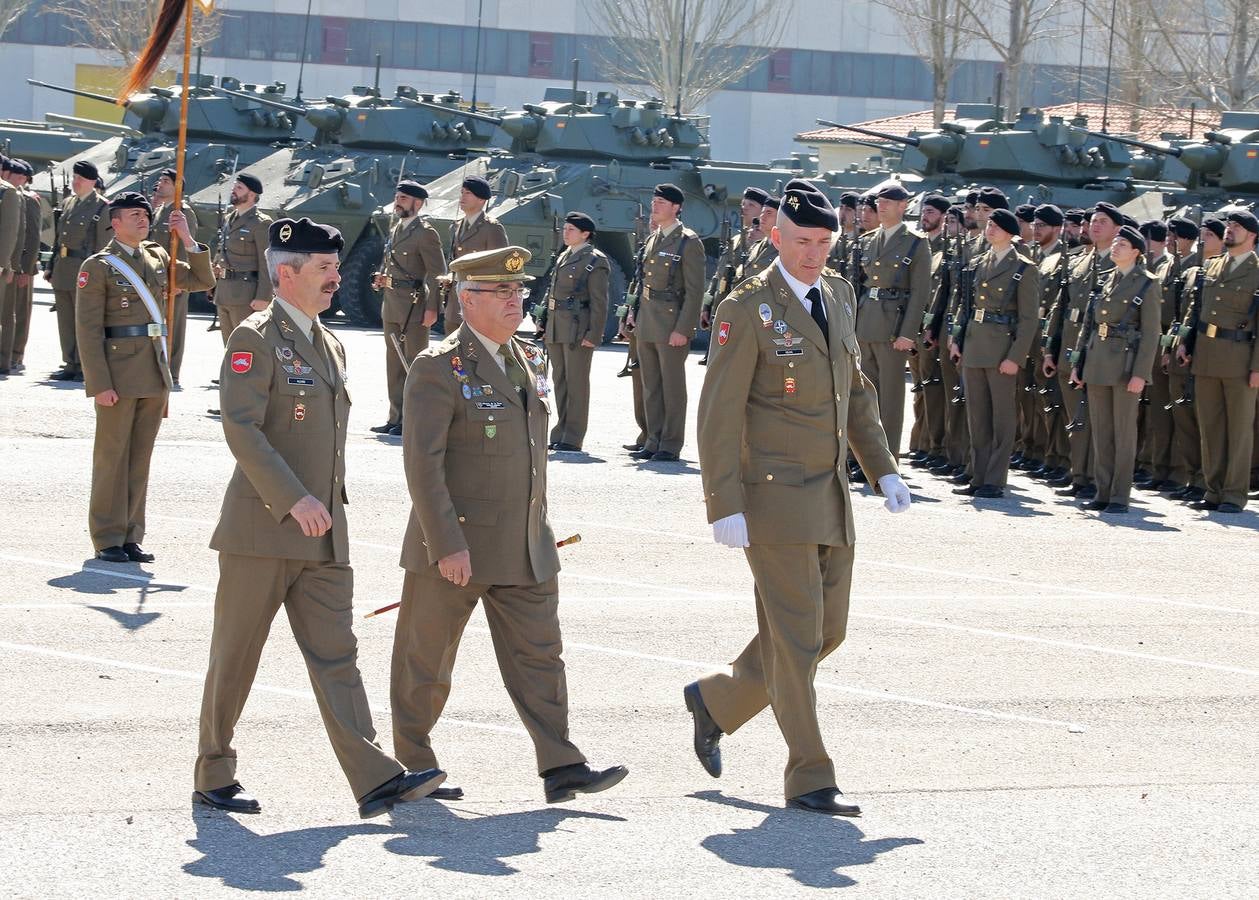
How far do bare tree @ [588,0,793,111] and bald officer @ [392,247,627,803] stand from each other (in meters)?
43.6

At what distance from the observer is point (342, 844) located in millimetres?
5449

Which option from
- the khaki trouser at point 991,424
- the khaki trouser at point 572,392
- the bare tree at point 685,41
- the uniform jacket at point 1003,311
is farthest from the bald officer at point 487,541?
the bare tree at point 685,41

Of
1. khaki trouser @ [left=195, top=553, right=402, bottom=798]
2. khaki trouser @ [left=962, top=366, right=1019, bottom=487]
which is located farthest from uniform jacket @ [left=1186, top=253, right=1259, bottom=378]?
khaki trouser @ [left=195, top=553, right=402, bottom=798]

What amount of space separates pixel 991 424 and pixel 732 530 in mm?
7799

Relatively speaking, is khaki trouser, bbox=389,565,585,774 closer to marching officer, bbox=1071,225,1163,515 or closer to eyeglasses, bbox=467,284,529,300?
eyeglasses, bbox=467,284,529,300

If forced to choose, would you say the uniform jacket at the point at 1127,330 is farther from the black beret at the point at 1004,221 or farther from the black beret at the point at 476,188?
the black beret at the point at 476,188

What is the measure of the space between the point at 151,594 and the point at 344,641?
10.9ft

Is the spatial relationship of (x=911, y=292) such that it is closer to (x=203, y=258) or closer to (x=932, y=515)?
(x=932, y=515)

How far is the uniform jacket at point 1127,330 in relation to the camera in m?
12.8

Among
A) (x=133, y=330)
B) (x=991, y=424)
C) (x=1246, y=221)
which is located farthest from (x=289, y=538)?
(x=1246, y=221)

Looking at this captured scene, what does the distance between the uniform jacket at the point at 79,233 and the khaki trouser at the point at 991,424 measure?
8307mm

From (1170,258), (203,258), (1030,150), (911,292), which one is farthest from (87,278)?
(1030,150)

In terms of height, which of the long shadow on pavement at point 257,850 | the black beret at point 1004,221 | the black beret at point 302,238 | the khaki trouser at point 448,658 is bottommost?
the long shadow on pavement at point 257,850

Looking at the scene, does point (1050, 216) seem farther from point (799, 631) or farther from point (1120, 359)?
point (799, 631)
